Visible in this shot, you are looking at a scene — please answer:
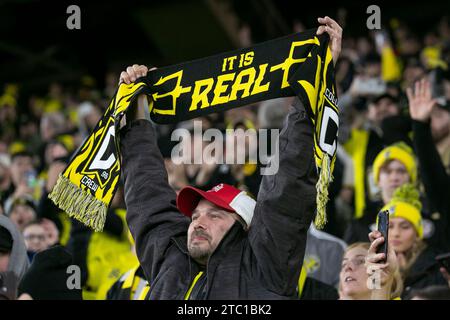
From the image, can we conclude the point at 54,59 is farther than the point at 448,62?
Yes

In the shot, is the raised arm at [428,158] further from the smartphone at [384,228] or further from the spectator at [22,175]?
the spectator at [22,175]

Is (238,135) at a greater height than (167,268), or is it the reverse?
(238,135)

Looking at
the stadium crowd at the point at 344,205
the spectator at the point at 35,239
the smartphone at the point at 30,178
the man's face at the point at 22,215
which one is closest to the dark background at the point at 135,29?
the stadium crowd at the point at 344,205

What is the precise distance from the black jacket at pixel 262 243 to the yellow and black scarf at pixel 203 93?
0.23 metres

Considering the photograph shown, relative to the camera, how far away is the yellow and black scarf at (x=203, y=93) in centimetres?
436

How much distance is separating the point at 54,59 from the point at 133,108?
40.3 ft

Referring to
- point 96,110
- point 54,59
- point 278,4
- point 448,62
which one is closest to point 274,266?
point 448,62

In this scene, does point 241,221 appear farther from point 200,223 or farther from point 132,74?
point 132,74

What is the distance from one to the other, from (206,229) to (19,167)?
5.18 meters

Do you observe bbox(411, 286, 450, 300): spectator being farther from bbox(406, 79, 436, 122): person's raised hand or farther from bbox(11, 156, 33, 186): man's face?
bbox(11, 156, 33, 186): man's face

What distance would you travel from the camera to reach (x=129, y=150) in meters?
4.76
